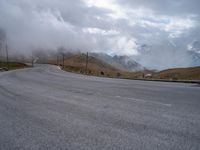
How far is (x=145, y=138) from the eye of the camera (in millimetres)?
5363

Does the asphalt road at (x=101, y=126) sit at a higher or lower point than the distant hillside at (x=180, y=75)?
lower

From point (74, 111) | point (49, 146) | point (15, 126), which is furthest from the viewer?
point (74, 111)

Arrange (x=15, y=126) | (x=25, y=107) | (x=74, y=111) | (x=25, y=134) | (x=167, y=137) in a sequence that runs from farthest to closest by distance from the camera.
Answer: (x=25, y=107), (x=74, y=111), (x=15, y=126), (x=25, y=134), (x=167, y=137)

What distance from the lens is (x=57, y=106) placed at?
9.34 meters

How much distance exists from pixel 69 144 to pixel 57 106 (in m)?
4.32

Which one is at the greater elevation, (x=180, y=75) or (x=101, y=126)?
(x=180, y=75)

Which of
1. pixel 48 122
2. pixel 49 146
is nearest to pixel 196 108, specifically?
pixel 48 122

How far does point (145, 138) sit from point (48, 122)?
2800mm

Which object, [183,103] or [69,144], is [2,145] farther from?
[183,103]

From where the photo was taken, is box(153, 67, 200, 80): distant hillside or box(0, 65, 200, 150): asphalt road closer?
box(0, 65, 200, 150): asphalt road

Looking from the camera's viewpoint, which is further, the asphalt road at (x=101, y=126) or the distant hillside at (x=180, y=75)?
the distant hillside at (x=180, y=75)

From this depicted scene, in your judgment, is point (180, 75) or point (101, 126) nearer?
point (101, 126)

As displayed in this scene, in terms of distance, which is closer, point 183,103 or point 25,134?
point 25,134

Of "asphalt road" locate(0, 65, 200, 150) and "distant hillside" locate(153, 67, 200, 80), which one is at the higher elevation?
"distant hillside" locate(153, 67, 200, 80)
